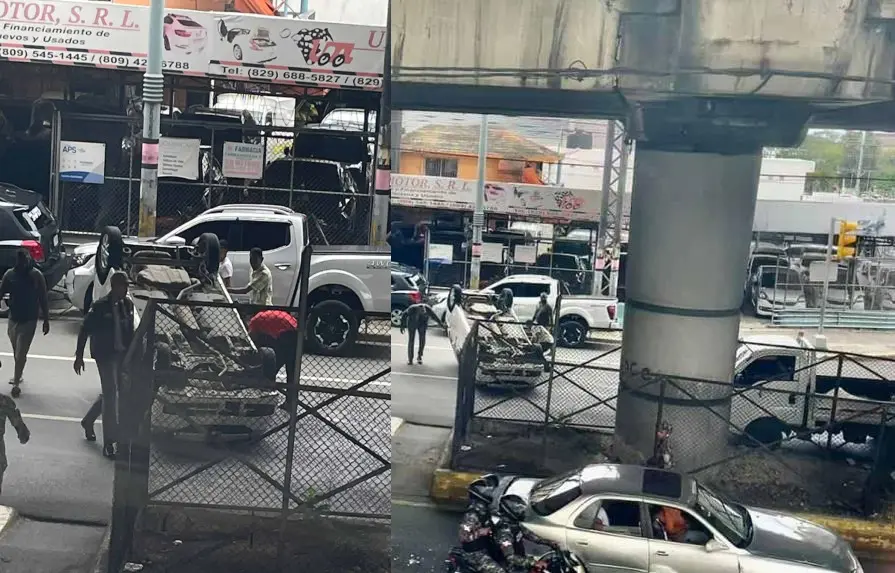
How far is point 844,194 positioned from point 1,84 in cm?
141

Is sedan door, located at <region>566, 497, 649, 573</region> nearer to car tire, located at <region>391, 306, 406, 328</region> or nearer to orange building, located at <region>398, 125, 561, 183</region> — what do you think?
car tire, located at <region>391, 306, 406, 328</region>

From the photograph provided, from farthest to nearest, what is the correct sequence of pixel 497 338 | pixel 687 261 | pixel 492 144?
1. pixel 497 338
2. pixel 492 144
3. pixel 687 261

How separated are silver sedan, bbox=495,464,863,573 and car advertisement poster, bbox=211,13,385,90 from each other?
75cm

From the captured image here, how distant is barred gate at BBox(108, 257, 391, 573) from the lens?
1429 mm

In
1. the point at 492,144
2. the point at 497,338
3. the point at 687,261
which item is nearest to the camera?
the point at 687,261

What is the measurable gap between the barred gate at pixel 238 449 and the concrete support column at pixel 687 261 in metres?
0.45

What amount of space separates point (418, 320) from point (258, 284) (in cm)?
27

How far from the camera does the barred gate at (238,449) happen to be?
143cm

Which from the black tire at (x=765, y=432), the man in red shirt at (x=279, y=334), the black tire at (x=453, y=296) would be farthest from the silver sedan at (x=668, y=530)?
the man in red shirt at (x=279, y=334)

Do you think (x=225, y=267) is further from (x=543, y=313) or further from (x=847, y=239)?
(x=847, y=239)

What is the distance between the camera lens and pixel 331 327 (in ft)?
4.71

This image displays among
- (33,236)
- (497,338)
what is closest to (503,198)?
(497,338)

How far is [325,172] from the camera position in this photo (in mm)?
1420

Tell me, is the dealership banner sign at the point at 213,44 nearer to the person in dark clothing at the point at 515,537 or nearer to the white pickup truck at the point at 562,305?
the white pickup truck at the point at 562,305
